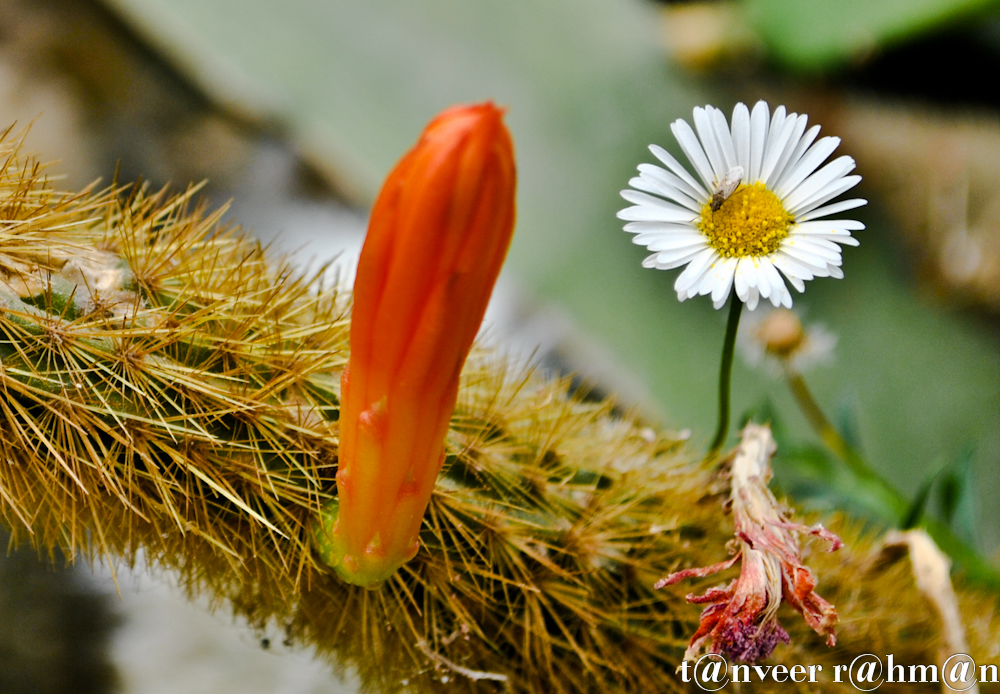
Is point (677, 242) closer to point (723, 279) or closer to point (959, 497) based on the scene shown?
point (723, 279)

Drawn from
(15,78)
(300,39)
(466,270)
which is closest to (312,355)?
(466,270)

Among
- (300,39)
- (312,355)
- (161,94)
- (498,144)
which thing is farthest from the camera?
(300,39)

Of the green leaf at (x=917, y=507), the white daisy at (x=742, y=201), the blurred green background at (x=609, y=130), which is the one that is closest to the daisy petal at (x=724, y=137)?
the white daisy at (x=742, y=201)

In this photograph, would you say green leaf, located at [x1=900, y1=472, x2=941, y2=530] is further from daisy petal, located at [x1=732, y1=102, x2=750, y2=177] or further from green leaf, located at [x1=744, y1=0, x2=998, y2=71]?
green leaf, located at [x1=744, y1=0, x2=998, y2=71]

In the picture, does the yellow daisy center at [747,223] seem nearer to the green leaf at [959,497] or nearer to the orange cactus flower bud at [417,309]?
the orange cactus flower bud at [417,309]

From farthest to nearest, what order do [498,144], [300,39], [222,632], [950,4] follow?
[300,39], [950,4], [222,632], [498,144]

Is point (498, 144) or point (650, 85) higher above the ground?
point (650, 85)

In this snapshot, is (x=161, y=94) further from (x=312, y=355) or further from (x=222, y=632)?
(x=312, y=355)

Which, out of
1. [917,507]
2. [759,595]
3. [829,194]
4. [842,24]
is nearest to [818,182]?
[829,194]
